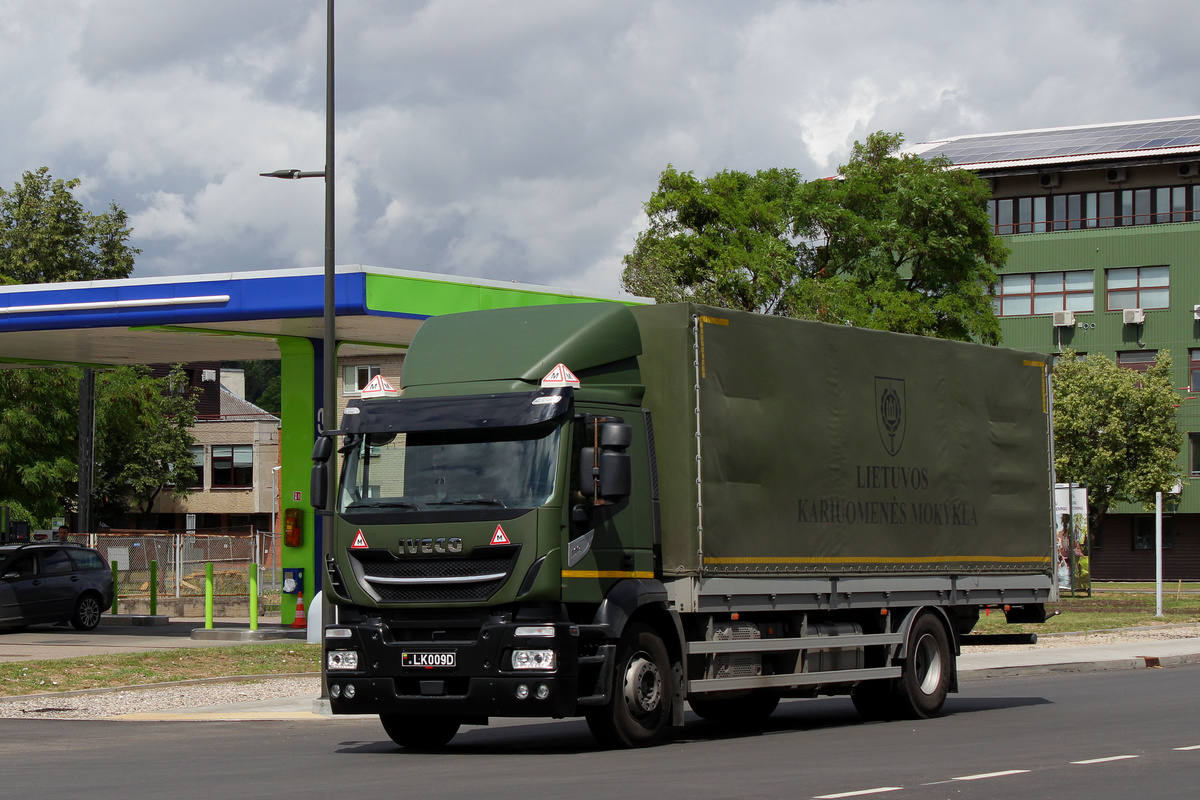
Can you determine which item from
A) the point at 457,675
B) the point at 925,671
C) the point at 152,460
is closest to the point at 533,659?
the point at 457,675

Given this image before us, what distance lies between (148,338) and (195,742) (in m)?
13.6

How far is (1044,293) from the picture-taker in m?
65.2

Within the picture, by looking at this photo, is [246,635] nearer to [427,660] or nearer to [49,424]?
[427,660]

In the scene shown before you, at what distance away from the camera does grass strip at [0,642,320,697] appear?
19.4 metres

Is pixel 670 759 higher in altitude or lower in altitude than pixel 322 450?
lower

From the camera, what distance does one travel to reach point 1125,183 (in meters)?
63.5

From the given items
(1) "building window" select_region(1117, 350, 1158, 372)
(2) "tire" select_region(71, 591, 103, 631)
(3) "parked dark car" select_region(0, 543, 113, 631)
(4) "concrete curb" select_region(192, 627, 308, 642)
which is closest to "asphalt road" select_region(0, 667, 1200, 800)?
(4) "concrete curb" select_region(192, 627, 308, 642)

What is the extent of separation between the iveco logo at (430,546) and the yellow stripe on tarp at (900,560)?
2.16 m

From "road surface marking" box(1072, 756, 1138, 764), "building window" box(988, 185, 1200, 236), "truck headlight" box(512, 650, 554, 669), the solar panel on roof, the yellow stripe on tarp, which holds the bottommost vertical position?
"road surface marking" box(1072, 756, 1138, 764)

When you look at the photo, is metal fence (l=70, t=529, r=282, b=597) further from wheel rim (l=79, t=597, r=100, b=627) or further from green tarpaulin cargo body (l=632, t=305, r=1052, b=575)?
green tarpaulin cargo body (l=632, t=305, r=1052, b=575)

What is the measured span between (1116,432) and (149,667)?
42.4 metres

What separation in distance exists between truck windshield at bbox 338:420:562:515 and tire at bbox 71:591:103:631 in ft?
63.1

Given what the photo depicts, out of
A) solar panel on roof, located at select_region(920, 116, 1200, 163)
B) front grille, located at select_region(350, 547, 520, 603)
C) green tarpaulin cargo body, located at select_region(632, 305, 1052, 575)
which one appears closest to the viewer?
front grille, located at select_region(350, 547, 520, 603)

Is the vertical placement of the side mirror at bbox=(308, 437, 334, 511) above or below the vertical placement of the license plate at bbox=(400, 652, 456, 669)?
above
